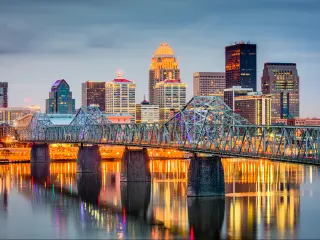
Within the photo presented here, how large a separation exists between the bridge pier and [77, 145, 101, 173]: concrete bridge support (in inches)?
2020

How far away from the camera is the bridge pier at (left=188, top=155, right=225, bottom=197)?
363 feet

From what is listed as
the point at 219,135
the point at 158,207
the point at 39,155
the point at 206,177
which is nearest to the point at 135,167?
the point at 219,135

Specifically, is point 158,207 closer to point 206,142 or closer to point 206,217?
point 206,217

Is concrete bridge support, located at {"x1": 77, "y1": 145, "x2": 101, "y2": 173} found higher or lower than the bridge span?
lower

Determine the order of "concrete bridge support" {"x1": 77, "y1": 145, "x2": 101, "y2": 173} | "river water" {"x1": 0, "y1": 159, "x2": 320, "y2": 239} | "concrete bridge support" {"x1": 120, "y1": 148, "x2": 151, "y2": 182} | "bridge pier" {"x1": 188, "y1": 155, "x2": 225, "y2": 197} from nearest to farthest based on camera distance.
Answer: "river water" {"x1": 0, "y1": 159, "x2": 320, "y2": 239} → "bridge pier" {"x1": 188, "y1": 155, "x2": 225, "y2": 197} → "concrete bridge support" {"x1": 120, "y1": 148, "x2": 151, "y2": 182} → "concrete bridge support" {"x1": 77, "y1": 145, "x2": 101, "y2": 173}

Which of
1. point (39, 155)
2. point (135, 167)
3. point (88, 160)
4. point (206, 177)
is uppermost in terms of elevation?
point (206, 177)

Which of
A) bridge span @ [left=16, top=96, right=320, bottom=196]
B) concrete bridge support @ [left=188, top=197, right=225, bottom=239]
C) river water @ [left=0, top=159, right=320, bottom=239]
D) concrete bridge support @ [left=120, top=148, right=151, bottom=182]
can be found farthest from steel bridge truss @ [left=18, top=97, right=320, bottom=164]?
concrete bridge support @ [left=188, top=197, right=225, bottom=239]

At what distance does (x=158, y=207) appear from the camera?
352 feet

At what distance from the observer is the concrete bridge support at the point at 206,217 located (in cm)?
8912

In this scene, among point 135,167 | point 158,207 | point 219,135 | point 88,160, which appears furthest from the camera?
point 88,160

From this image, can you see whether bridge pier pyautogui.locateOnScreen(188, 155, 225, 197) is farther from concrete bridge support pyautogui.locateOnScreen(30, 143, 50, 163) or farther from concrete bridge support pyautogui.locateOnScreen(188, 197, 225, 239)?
concrete bridge support pyautogui.locateOnScreen(30, 143, 50, 163)

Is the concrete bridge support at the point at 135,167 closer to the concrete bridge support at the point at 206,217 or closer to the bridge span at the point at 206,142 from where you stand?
the bridge span at the point at 206,142

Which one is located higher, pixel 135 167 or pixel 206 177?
pixel 206 177

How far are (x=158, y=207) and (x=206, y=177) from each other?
7.60 m
